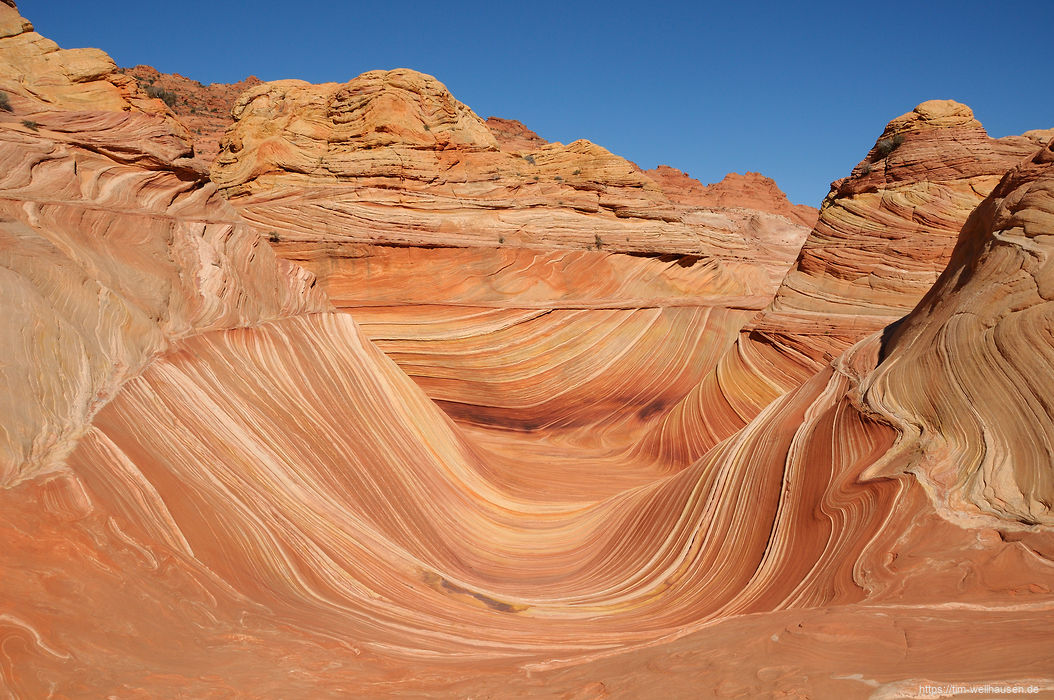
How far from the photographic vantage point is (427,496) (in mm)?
Result: 7461

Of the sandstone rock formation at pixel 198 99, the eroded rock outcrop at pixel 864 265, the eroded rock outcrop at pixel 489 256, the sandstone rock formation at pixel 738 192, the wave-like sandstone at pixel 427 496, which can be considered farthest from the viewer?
the sandstone rock formation at pixel 738 192

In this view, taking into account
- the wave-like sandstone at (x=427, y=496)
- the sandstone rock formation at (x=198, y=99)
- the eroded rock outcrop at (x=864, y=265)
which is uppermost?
the sandstone rock formation at (x=198, y=99)

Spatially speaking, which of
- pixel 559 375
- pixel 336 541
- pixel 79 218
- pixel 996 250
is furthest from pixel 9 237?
pixel 559 375

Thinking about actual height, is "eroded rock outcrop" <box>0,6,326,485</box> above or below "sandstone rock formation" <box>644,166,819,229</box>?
below

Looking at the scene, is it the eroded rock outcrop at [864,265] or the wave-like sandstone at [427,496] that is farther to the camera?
the eroded rock outcrop at [864,265]

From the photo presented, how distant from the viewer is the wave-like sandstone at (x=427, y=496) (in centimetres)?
304

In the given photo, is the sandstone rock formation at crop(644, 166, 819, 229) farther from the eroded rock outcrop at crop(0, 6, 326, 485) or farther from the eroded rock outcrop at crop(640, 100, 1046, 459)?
the eroded rock outcrop at crop(0, 6, 326, 485)

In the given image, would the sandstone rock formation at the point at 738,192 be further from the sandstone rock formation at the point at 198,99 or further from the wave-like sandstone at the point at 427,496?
the wave-like sandstone at the point at 427,496

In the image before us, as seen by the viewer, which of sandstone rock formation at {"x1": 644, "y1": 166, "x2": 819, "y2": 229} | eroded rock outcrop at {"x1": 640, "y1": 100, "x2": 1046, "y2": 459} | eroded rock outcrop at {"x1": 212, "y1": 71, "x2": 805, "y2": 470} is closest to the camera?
eroded rock outcrop at {"x1": 640, "y1": 100, "x2": 1046, "y2": 459}

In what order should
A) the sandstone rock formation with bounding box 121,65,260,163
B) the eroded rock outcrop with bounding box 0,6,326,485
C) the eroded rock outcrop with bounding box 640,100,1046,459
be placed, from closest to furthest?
the eroded rock outcrop with bounding box 0,6,326,485, the eroded rock outcrop with bounding box 640,100,1046,459, the sandstone rock formation with bounding box 121,65,260,163

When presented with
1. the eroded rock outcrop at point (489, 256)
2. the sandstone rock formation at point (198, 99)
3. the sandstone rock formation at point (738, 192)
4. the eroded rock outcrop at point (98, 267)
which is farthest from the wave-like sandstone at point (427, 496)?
the sandstone rock formation at point (738, 192)

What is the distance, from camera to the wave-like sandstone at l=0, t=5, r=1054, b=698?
304 cm

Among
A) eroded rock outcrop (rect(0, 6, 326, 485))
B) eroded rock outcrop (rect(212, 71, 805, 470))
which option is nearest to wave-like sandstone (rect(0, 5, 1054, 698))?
eroded rock outcrop (rect(0, 6, 326, 485))

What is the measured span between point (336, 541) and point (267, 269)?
157 inches
